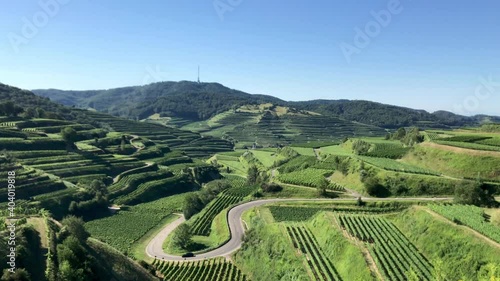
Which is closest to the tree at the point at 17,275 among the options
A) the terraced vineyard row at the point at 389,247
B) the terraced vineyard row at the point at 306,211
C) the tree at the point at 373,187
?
the terraced vineyard row at the point at 389,247

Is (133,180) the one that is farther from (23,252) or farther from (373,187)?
(23,252)

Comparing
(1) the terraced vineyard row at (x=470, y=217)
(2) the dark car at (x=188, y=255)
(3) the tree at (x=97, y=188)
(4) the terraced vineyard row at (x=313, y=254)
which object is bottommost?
(2) the dark car at (x=188, y=255)

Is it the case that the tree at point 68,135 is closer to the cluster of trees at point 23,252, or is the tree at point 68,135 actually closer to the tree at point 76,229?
the tree at point 76,229

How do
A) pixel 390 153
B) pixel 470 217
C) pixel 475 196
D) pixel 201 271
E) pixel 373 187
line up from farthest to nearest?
pixel 390 153 → pixel 373 187 → pixel 475 196 → pixel 201 271 → pixel 470 217

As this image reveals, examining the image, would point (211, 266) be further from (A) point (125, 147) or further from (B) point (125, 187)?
(A) point (125, 147)

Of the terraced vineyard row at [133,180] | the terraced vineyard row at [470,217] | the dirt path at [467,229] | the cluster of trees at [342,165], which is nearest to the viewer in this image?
the dirt path at [467,229]

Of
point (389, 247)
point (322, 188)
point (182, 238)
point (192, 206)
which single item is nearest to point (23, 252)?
point (182, 238)

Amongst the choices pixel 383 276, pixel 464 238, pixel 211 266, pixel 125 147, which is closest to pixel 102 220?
pixel 211 266
